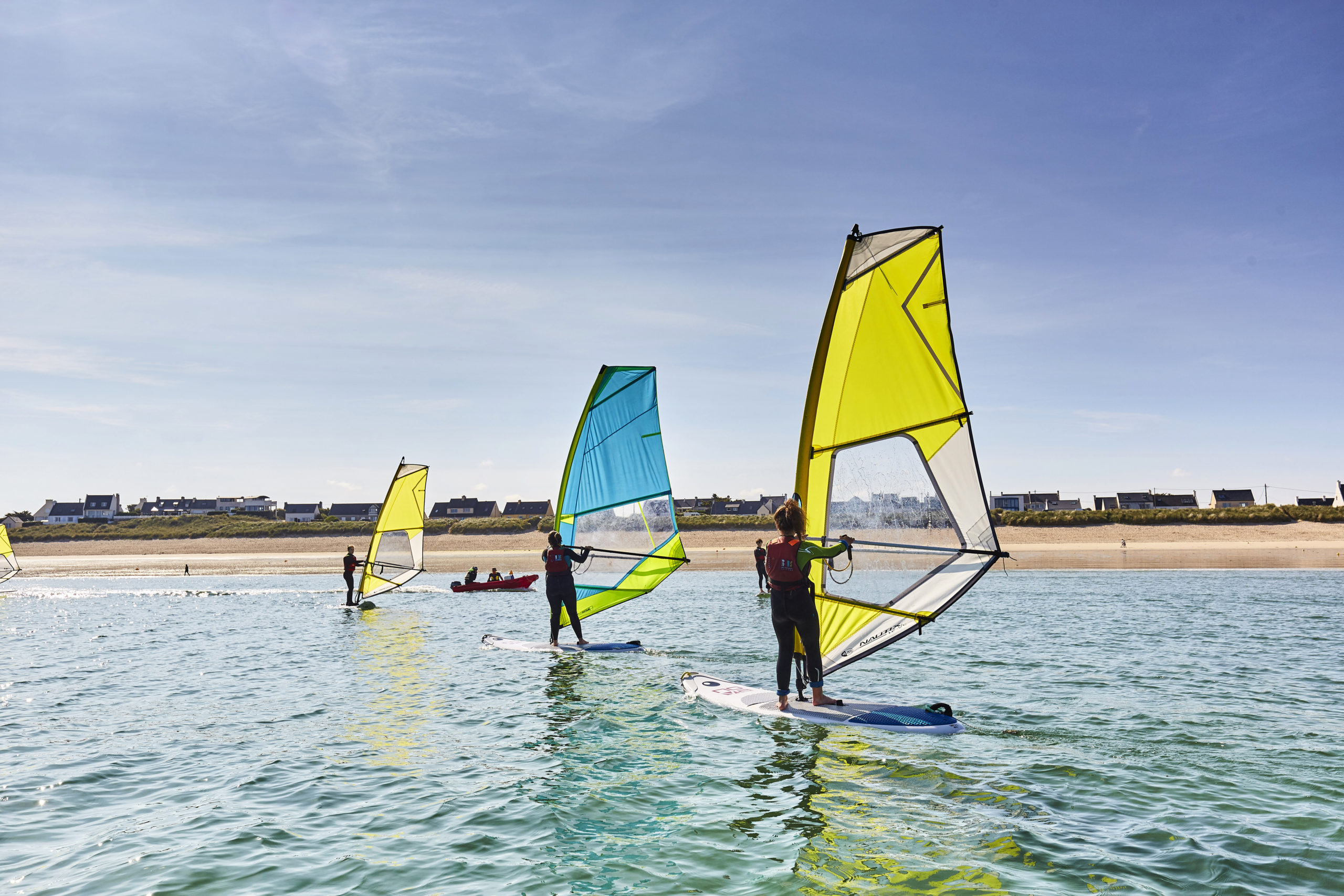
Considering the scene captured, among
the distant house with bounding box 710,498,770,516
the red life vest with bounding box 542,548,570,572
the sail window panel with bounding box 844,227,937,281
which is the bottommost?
the red life vest with bounding box 542,548,570,572

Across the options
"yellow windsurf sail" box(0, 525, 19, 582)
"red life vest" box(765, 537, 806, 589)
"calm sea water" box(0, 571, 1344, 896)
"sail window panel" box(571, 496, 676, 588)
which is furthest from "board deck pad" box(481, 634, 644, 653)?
"yellow windsurf sail" box(0, 525, 19, 582)

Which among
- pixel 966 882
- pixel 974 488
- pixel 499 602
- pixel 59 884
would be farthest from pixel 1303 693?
pixel 499 602

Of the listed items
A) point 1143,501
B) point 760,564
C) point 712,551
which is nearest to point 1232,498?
point 1143,501

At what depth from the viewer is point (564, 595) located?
47.8ft

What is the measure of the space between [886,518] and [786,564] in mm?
1184

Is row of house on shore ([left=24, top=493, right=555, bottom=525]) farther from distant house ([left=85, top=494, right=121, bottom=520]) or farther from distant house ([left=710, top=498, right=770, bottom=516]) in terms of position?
distant house ([left=710, top=498, right=770, bottom=516])

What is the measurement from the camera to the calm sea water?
5.06 m

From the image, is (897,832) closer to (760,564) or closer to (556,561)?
(556,561)

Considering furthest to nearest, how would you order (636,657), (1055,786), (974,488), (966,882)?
(636,657), (974,488), (1055,786), (966,882)

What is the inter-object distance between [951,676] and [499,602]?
17.9 metres

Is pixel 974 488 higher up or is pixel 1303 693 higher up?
pixel 974 488

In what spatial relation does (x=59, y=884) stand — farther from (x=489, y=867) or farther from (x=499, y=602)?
(x=499, y=602)

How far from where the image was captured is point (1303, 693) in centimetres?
986

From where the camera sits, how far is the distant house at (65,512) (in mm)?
107062
